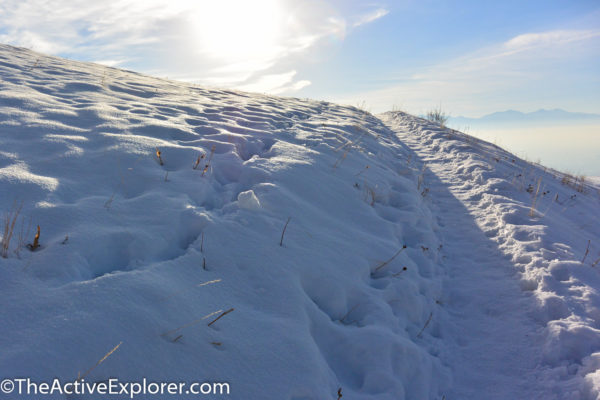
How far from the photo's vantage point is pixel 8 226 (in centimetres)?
191

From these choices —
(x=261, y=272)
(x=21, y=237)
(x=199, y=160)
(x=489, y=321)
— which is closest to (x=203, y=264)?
(x=261, y=272)

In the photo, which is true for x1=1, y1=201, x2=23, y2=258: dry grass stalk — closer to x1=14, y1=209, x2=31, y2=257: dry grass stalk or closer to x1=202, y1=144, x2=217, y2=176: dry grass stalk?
x1=14, y1=209, x2=31, y2=257: dry grass stalk

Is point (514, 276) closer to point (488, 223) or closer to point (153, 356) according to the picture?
point (488, 223)

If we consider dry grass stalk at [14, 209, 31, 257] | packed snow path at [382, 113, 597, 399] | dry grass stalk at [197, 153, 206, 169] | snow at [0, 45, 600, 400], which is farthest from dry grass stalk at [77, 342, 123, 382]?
dry grass stalk at [197, 153, 206, 169]

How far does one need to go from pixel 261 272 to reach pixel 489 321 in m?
1.98

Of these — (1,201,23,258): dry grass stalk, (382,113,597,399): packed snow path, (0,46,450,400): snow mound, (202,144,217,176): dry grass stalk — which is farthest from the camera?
(202,144,217,176): dry grass stalk

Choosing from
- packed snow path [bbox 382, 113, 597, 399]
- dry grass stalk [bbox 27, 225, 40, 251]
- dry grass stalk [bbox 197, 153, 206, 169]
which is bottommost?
packed snow path [bbox 382, 113, 597, 399]

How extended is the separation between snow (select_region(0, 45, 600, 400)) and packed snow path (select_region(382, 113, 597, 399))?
0.05 ft

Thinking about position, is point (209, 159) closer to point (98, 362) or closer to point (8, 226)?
point (8, 226)

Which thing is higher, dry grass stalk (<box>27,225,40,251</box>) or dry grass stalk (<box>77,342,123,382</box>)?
dry grass stalk (<box>27,225,40,251</box>)

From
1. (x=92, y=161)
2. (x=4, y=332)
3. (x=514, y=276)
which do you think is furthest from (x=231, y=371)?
(x=514, y=276)

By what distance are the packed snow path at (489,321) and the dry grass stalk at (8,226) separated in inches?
104

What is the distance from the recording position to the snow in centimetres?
159

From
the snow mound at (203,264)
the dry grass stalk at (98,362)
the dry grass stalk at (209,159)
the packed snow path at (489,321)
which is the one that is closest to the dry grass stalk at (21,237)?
the snow mound at (203,264)
